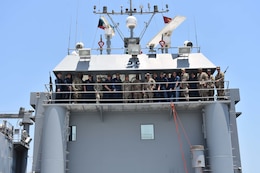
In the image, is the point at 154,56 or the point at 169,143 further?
the point at 154,56

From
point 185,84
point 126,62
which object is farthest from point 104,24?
point 185,84

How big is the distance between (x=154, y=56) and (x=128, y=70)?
1.62m

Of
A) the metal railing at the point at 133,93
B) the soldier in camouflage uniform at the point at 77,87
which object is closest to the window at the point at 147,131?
the metal railing at the point at 133,93

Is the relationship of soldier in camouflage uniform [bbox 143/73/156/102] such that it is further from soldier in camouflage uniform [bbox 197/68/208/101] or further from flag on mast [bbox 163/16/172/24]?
flag on mast [bbox 163/16/172/24]

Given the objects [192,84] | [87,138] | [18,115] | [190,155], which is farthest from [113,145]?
[18,115]

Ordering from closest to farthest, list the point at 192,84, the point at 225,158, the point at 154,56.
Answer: the point at 225,158 → the point at 192,84 → the point at 154,56

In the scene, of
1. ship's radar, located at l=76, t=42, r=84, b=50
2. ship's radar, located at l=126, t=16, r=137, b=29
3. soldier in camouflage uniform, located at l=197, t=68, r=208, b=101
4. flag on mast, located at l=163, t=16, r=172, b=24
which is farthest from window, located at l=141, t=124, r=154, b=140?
flag on mast, located at l=163, t=16, r=172, b=24

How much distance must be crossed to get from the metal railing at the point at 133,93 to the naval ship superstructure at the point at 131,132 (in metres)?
0.05

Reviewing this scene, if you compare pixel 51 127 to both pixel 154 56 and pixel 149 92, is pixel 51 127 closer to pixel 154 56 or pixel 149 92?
pixel 149 92

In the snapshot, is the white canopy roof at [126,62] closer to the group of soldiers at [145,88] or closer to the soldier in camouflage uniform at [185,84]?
the group of soldiers at [145,88]

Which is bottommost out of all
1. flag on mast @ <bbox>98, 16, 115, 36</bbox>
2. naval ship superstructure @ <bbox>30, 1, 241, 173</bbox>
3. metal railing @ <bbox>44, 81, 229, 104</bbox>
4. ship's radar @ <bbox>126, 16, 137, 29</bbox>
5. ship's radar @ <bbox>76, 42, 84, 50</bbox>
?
naval ship superstructure @ <bbox>30, 1, 241, 173</bbox>

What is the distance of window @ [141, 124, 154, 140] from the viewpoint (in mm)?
14684

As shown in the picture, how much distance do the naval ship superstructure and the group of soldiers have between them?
0.05m

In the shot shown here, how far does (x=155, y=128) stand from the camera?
14.8 m
